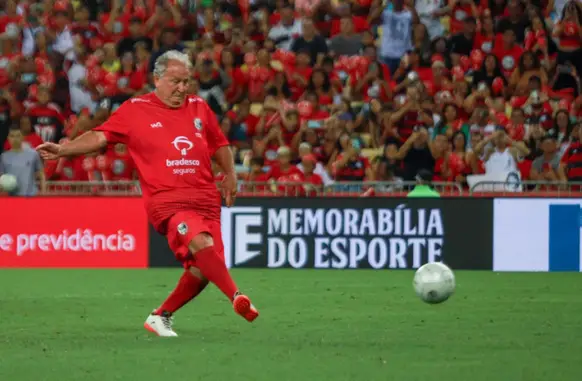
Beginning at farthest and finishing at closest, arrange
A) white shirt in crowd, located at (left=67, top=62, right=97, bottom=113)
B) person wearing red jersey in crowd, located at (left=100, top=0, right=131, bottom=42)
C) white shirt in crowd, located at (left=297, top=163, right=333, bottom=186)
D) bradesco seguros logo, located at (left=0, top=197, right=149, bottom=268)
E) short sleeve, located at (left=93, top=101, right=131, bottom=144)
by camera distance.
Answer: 1. person wearing red jersey in crowd, located at (left=100, top=0, right=131, bottom=42)
2. white shirt in crowd, located at (left=67, top=62, right=97, bottom=113)
3. white shirt in crowd, located at (left=297, top=163, right=333, bottom=186)
4. bradesco seguros logo, located at (left=0, top=197, right=149, bottom=268)
5. short sleeve, located at (left=93, top=101, right=131, bottom=144)

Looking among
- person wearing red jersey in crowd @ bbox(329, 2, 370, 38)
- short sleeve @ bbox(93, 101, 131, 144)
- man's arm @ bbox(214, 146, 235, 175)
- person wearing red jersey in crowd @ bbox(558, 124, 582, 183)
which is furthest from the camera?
person wearing red jersey in crowd @ bbox(329, 2, 370, 38)

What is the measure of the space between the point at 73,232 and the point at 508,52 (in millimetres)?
8207

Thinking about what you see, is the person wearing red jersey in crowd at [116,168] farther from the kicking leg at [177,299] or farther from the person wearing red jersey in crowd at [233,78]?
the kicking leg at [177,299]

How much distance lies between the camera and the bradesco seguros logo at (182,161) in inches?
401

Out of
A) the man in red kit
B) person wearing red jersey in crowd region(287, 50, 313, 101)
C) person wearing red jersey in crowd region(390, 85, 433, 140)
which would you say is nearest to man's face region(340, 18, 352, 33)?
person wearing red jersey in crowd region(287, 50, 313, 101)

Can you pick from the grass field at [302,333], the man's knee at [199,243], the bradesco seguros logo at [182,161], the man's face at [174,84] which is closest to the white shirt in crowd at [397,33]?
the grass field at [302,333]

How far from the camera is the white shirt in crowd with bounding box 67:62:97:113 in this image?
23656 millimetres

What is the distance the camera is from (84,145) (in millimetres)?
10102

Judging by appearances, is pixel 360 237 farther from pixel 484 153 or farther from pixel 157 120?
pixel 157 120

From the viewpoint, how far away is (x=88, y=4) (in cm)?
2567

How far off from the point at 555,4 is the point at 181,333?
14899 mm

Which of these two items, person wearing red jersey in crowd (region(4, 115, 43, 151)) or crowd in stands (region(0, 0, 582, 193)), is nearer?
crowd in stands (region(0, 0, 582, 193))

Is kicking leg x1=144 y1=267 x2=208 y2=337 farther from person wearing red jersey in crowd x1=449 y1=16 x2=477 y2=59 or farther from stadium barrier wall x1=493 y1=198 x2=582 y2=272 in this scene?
person wearing red jersey in crowd x1=449 y1=16 x2=477 y2=59


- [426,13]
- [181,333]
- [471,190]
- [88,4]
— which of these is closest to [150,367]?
[181,333]
